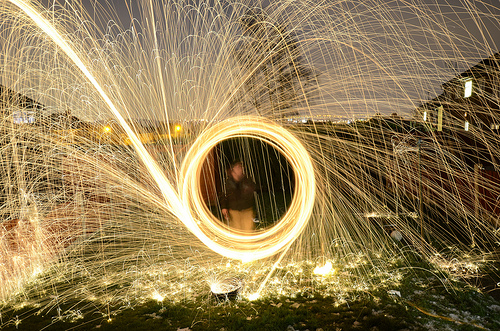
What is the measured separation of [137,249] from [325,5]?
19.2 feet

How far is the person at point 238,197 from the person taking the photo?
6.07 meters

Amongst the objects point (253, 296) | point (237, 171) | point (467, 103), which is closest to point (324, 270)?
point (253, 296)

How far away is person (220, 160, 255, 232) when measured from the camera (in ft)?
19.9

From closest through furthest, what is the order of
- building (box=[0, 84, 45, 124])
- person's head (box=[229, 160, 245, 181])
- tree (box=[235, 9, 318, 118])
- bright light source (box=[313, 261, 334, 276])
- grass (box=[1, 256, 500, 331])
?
grass (box=[1, 256, 500, 331]) → bright light source (box=[313, 261, 334, 276]) → person's head (box=[229, 160, 245, 181]) → building (box=[0, 84, 45, 124]) → tree (box=[235, 9, 318, 118])

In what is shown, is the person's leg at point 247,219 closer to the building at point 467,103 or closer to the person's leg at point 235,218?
the person's leg at point 235,218

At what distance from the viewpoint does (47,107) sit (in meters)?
5.88

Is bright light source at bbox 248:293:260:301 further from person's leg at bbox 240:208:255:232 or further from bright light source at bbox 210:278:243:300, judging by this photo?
person's leg at bbox 240:208:255:232

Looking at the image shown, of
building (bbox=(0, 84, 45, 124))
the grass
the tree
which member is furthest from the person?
building (bbox=(0, 84, 45, 124))

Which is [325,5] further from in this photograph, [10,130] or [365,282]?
[10,130]

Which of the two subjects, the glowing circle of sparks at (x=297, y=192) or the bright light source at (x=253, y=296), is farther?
the glowing circle of sparks at (x=297, y=192)

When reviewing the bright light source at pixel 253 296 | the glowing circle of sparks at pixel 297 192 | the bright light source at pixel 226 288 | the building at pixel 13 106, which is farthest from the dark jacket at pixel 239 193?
the building at pixel 13 106

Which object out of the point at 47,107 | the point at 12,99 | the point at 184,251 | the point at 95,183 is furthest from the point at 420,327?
the point at 95,183

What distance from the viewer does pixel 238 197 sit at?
20.5ft

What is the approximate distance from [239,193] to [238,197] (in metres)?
0.08
